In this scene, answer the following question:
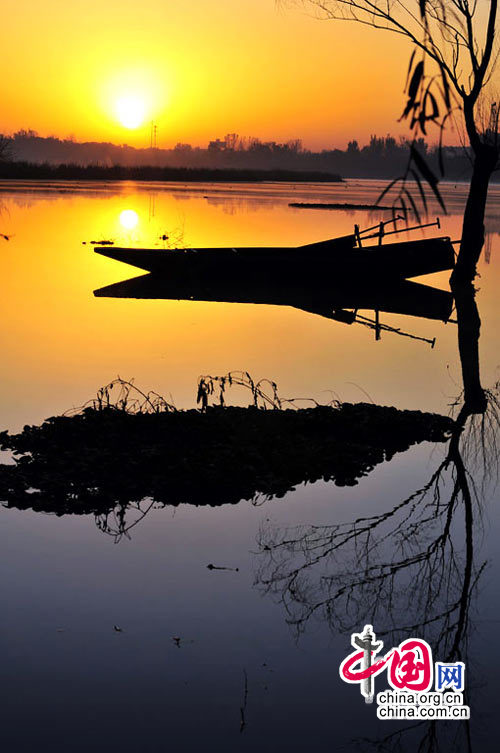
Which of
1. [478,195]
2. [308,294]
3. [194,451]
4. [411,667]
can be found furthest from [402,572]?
[308,294]

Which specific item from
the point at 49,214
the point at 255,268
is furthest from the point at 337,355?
the point at 49,214

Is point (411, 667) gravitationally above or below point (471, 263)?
below

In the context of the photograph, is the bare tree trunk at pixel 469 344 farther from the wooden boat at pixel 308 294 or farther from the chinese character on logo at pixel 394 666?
the chinese character on logo at pixel 394 666

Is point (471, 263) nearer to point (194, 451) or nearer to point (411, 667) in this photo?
point (194, 451)

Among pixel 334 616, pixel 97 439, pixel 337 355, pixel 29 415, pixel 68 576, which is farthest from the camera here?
pixel 337 355

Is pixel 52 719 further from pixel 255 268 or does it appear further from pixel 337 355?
pixel 255 268

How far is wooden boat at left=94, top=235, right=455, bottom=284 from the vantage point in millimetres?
27578

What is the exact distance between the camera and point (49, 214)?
5481cm

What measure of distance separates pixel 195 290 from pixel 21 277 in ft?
19.6

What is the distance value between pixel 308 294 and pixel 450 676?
2263cm

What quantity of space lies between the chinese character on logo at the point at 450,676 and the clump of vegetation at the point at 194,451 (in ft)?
11.8

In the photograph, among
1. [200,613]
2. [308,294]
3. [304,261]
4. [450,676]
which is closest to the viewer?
[450,676]

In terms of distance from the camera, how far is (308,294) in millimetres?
28484

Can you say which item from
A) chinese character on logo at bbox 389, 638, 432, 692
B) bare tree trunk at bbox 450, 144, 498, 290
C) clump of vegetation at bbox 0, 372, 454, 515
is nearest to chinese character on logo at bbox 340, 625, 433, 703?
chinese character on logo at bbox 389, 638, 432, 692
